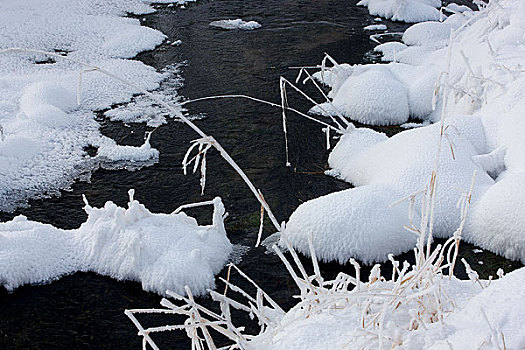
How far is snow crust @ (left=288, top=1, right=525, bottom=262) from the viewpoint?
339 cm

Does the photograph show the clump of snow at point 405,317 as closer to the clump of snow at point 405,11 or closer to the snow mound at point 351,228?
the snow mound at point 351,228

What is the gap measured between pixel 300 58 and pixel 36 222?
3.67 m

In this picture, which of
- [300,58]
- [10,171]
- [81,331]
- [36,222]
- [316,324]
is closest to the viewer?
[316,324]

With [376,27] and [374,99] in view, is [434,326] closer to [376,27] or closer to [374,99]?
[374,99]

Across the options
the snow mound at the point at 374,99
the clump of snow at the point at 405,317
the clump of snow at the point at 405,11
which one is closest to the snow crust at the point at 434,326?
the clump of snow at the point at 405,317

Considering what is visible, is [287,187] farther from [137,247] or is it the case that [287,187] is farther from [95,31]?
[95,31]

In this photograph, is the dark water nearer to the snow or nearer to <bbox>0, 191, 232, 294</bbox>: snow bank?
<bbox>0, 191, 232, 294</bbox>: snow bank

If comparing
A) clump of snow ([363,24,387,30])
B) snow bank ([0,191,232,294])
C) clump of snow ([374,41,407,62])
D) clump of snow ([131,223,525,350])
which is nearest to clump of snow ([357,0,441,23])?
clump of snow ([363,24,387,30])

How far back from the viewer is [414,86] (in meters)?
5.37

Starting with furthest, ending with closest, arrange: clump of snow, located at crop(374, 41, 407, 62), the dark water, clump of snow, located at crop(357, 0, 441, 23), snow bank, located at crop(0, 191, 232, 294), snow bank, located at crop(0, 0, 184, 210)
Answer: clump of snow, located at crop(357, 0, 441, 23), clump of snow, located at crop(374, 41, 407, 62), snow bank, located at crop(0, 0, 184, 210), snow bank, located at crop(0, 191, 232, 294), the dark water

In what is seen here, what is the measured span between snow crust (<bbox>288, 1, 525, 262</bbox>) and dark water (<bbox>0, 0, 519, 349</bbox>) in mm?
181

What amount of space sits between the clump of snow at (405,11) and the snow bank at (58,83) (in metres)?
2.92

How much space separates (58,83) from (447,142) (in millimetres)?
3518

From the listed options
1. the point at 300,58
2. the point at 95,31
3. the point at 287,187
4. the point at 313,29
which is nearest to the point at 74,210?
the point at 287,187
